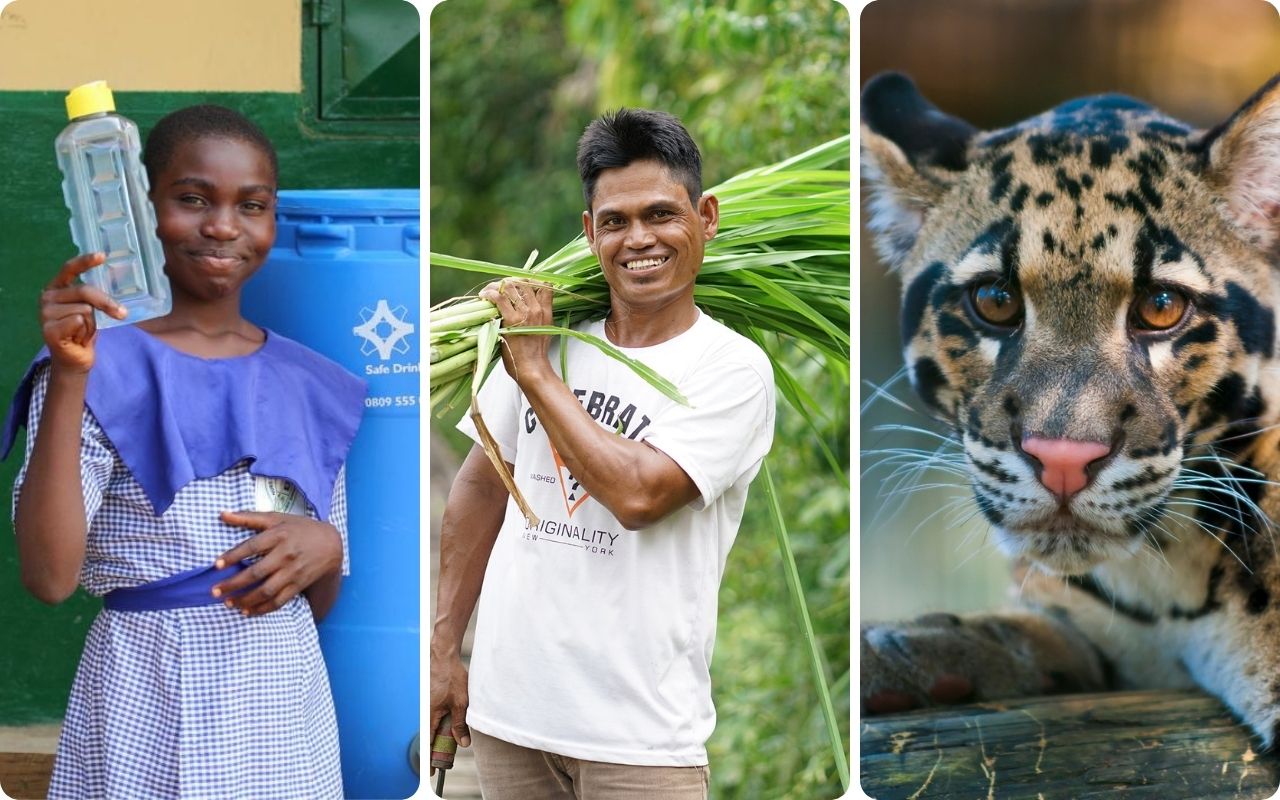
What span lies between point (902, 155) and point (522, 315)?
80cm

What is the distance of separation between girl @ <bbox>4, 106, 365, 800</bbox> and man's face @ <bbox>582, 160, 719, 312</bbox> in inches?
24.0

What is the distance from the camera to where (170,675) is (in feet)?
7.09

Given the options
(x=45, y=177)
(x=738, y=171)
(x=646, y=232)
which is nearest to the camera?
(x=646, y=232)

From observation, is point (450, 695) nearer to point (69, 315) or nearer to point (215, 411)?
point (215, 411)

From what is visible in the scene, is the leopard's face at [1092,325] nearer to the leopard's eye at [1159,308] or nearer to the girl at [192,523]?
the leopard's eye at [1159,308]

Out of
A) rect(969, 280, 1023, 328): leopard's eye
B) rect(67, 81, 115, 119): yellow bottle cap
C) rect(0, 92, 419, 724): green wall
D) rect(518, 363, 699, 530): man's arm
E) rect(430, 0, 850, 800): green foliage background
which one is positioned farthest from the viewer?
rect(430, 0, 850, 800): green foliage background

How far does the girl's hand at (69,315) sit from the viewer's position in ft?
6.63

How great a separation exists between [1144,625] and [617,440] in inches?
46.8

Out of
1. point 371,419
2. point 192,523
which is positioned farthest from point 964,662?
point 192,523

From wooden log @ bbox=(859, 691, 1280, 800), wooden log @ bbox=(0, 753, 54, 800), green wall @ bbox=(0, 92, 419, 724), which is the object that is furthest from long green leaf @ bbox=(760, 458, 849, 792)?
wooden log @ bbox=(0, 753, 54, 800)

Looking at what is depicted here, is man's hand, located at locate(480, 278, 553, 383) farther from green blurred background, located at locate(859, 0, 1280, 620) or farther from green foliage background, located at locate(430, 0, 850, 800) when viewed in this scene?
green foliage background, located at locate(430, 0, 850, 800)

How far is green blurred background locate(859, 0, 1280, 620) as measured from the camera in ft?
7.68

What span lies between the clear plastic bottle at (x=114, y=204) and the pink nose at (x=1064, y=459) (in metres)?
1.53

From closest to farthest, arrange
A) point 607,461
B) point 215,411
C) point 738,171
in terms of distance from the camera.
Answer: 1. point 607,461
2. point 215,411
3. point 738,171
